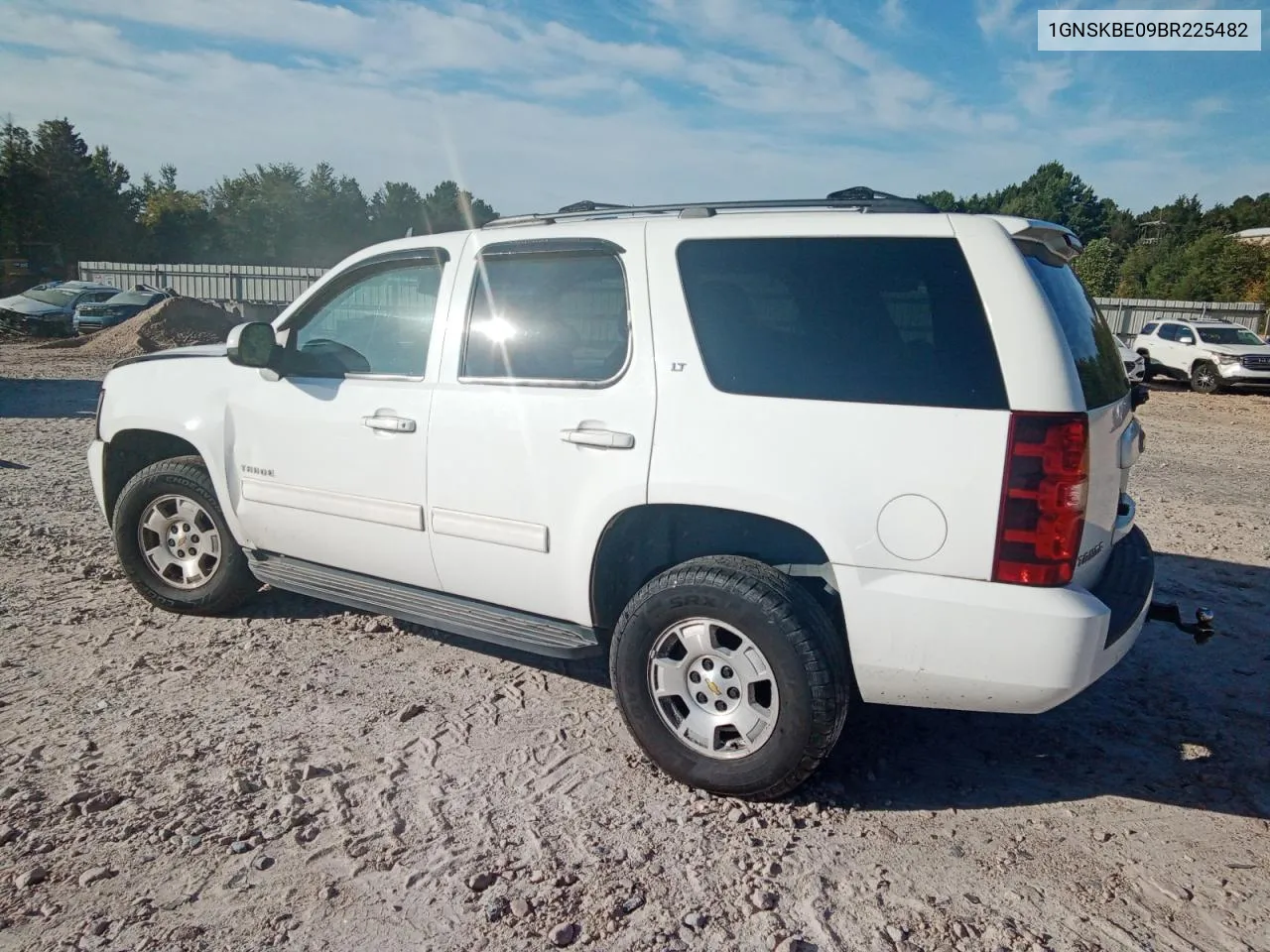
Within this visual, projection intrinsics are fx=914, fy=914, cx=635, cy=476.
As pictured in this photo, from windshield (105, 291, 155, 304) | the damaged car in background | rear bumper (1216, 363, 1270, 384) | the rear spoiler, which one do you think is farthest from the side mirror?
windshield (105, 291, 155, 304)

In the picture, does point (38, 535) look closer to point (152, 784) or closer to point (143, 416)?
point (143, 416)

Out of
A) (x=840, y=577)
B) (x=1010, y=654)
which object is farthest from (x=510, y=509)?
(x=1010, y=654)

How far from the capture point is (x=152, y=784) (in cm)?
320

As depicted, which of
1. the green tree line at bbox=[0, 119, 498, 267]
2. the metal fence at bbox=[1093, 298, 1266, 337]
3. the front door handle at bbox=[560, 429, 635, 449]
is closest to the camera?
Result: the front door handle at bbox=[560, 429, 635, 449]

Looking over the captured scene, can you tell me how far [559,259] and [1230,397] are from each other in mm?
22650

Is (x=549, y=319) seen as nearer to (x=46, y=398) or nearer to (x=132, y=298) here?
(x=46, y=398)

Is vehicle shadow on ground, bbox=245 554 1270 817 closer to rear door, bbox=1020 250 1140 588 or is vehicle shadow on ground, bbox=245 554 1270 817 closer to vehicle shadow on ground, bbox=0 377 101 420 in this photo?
rear door, bbox=1020 250 1140 588

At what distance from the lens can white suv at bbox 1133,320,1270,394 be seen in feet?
69.5

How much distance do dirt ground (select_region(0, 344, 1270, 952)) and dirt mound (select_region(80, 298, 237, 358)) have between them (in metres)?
19.9

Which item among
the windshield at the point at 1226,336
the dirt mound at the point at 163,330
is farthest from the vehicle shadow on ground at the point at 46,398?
the windshield at the point at 1226,336

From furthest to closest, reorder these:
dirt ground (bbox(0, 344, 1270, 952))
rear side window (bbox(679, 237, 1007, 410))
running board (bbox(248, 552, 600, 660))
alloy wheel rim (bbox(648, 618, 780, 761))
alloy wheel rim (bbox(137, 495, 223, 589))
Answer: alloy wheel rim (bbox(137, 495, 223, 589)), running board (bbox(248, 552, 600, 660)), alloy wheel rim (bbox(648, 618, 780, 761)), rear side window (bbox(679, 237, 1007, 410)), dirt ground (bbox(0, 344, 1270, 952))

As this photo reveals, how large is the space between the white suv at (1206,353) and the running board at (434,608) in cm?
2118

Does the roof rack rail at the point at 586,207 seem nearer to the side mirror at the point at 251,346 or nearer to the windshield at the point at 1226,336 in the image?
the side mirror at the point at 251,346

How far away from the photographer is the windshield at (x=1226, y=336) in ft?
72.7
